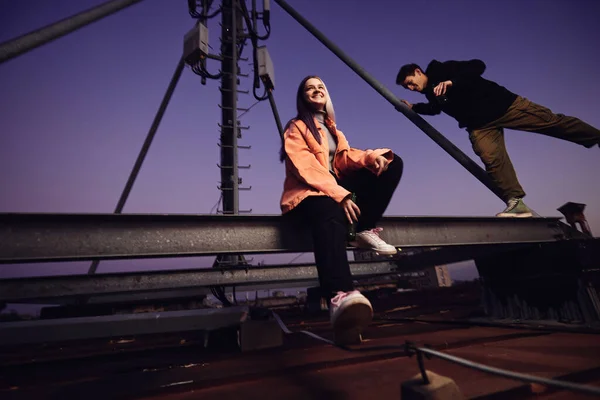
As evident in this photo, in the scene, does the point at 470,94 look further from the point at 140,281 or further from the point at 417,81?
the point at 140,281

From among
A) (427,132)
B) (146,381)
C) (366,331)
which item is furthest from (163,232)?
(427,132)

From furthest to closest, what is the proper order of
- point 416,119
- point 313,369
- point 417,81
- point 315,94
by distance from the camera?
point 416,119 → point 417,81 → point 315,94 → point 313,369

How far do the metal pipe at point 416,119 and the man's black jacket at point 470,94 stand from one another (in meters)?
0.34

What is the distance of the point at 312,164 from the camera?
6.07 ft

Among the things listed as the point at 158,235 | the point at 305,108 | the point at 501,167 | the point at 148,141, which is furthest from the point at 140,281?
the point at 501,167

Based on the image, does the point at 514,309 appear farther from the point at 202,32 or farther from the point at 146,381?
the point at 202,32

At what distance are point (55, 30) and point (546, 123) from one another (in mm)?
4541

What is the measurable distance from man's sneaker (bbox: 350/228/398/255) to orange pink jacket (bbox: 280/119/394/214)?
0.42 meters

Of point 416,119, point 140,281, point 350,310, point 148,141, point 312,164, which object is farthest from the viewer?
point 148,141

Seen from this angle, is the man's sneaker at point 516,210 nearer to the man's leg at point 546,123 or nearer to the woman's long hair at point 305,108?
the man's leg at point 546,123

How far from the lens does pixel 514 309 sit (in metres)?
2.97

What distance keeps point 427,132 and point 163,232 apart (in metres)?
3.16

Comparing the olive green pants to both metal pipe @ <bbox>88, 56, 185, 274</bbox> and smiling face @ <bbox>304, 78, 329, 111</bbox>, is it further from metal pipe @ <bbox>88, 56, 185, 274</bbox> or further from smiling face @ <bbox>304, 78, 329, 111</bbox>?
metal pipe @ <bbox>88, 56, 185, 274</bbox>

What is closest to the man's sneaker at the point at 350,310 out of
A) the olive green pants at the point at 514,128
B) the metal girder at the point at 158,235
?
the metal girder at the point at 158,235
